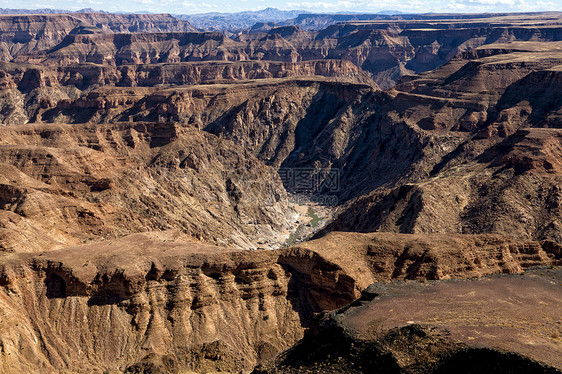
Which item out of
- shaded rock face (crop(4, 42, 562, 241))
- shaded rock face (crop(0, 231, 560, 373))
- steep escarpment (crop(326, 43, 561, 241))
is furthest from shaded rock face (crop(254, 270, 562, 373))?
shaded rock face (crop(4, 42, 562, 241))

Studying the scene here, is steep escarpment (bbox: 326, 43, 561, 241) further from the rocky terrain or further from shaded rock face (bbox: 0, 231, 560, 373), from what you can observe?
shaded rock face (bbox: 0, 231, 560, 373)

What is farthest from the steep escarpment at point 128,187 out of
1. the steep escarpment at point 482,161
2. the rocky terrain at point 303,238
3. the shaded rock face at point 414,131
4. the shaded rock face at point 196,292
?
the steep escarpment at point 482,161

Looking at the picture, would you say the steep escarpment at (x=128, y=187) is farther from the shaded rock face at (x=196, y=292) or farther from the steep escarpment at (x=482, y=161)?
the steep escarpment at (x=482, y=161)

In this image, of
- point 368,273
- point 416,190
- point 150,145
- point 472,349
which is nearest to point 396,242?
point 368,273

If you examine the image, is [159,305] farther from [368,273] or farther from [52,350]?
[368,273]

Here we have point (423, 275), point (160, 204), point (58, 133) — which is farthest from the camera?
point (58, 133)

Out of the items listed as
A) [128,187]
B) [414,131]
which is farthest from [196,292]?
[414,131]

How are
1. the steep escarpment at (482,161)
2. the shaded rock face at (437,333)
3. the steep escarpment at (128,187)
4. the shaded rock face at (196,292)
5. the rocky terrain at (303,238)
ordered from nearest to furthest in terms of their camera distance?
the shaded rock face at (437,333) < the rocky terrain at (303,238) < the shaded rock face at (196,292) < the steep escarpment at (128,187) < the steep escarpment at (482,161)
